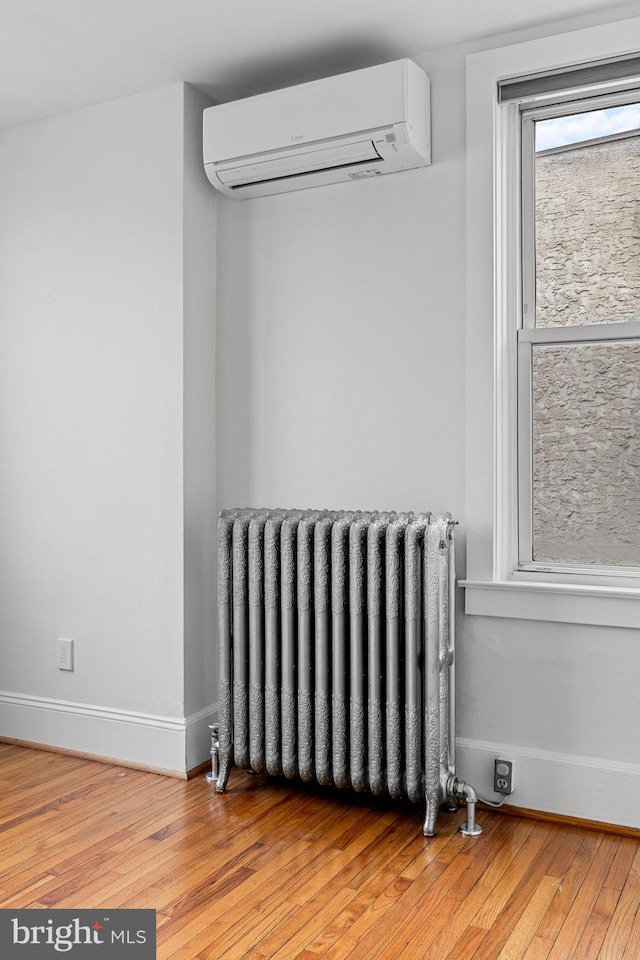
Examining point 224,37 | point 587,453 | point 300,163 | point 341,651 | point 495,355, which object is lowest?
point 341,651

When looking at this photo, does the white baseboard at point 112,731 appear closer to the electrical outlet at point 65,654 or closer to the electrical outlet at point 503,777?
the electrical outlet at point 65,654

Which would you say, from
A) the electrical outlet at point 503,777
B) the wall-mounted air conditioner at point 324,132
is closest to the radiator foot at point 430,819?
the electrical outlet at point 503,777

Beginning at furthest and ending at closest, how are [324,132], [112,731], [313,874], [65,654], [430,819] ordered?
[65,654] → [112,731] → [324,132] → [430,819] → [313,874]

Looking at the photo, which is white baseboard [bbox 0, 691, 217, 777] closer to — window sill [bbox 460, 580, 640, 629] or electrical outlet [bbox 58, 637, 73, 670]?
electrical outlet [bbox 58, 637, 73, 670]

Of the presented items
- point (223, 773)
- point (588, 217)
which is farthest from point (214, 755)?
point (588, 217)

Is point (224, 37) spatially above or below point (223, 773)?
above

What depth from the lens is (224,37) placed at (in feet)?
8.23

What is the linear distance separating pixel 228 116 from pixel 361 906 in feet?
7.74

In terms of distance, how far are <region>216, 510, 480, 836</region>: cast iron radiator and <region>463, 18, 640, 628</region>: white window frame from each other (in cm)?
15

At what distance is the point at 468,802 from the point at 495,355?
1.32 metres

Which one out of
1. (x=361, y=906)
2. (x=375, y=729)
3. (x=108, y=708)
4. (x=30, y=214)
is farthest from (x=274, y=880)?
(x=30, y=214)

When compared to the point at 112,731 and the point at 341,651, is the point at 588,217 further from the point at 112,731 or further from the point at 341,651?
the point at 112,731

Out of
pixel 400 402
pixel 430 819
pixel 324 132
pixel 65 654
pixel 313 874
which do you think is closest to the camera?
pixel 313 874

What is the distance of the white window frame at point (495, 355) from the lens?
8.07 feet
